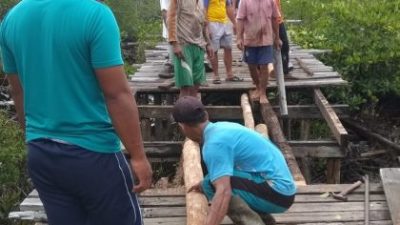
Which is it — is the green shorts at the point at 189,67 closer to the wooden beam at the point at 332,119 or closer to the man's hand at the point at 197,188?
the wooden beam at the point at 332,119

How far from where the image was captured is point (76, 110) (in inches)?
93.0

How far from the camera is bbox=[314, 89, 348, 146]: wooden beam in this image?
6035mm

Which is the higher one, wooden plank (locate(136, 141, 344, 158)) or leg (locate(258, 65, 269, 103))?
leg (locate(258, 65, 269, 103))

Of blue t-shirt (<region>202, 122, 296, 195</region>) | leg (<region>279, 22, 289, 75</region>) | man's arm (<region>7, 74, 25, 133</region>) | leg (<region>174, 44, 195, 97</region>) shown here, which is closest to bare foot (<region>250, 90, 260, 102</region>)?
leg (<region>279, 22, 289, 75</region>)

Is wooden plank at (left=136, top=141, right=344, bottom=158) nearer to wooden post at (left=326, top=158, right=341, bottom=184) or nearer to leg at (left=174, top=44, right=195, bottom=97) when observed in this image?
wooden post at (left=326, top=158, right=341, bottom=184)

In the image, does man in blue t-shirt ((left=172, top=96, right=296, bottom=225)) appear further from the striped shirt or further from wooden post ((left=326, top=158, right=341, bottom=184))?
wooden post ((left=326, top=158, right=341, bottom=184))

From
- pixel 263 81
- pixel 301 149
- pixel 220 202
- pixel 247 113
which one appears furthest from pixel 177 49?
pixel 220 202

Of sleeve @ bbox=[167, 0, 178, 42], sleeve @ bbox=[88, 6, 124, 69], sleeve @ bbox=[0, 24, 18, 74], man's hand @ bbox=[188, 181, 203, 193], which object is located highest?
sleeve @ bbox=[88, 6, 124, 69]

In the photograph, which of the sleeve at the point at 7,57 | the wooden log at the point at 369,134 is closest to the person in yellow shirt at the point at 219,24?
the wooden log at the point at 369,134

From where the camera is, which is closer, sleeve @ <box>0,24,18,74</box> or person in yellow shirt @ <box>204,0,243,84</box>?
sleeve @ <box>0,24,18,74</box>

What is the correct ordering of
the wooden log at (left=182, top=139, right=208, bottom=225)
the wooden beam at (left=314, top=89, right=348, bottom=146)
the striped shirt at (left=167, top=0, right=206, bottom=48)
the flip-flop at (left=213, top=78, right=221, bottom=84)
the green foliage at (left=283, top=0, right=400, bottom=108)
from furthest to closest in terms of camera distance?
the green foliage at (left=283, top=0, right=400, bottom=108) < the flip-flop at (left=213, top=78, right=221, bottom=84) < the wooden beam at (left=314, top=89, right=348, bottom=146) < the striped shirt at (left=167, top=0, right=206, bottom=48) < the wooden log at (left=182, top=139, right=208, bottom=225)

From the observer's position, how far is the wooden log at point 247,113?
6245 millimetres

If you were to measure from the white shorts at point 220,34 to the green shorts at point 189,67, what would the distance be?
148 cm

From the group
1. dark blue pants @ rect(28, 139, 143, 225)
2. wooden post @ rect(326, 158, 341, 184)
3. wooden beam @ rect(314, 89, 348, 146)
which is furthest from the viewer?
wooden post @ rect(326, 158, 341, 184)
